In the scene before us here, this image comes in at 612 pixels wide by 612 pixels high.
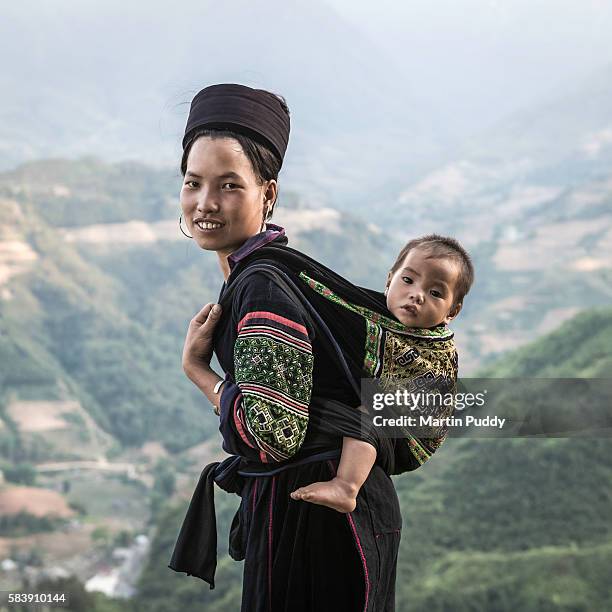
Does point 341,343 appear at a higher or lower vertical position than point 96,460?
lower

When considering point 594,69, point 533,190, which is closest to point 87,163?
point 533,190

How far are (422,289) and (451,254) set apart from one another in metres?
0.06

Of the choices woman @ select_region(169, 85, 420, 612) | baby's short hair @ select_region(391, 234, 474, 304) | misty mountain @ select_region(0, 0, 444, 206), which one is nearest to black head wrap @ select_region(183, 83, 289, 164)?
woman @ select_region(169, 85, 420, 612)

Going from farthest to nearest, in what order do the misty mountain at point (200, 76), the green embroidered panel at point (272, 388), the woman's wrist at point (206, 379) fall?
the misty mountain at point (200, 76), the woman's wrist at point (206, 379), the green embroidered panel at point (272, 388)

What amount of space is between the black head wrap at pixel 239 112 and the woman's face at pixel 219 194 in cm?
2

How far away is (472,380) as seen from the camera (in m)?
1.17

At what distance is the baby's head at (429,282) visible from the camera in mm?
1045

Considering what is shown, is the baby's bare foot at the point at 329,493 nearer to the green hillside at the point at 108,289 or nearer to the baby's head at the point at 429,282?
the baby's head at the point at 429,282

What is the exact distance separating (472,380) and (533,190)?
63766mm

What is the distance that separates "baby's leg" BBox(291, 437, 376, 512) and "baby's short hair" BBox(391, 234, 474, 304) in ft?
0.77

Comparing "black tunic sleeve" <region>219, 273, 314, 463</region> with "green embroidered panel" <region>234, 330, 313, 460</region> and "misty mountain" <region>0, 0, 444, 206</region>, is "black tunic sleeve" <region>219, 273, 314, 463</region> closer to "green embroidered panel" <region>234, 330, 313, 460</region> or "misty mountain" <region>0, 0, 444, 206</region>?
"green embroidered panel" <region>234, 330, 313, 460</region>

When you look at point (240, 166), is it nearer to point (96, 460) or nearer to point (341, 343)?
point (341, 343)

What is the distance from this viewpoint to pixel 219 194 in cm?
104

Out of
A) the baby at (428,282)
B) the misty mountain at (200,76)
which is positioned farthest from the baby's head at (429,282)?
the misty mountain at (200,76)
